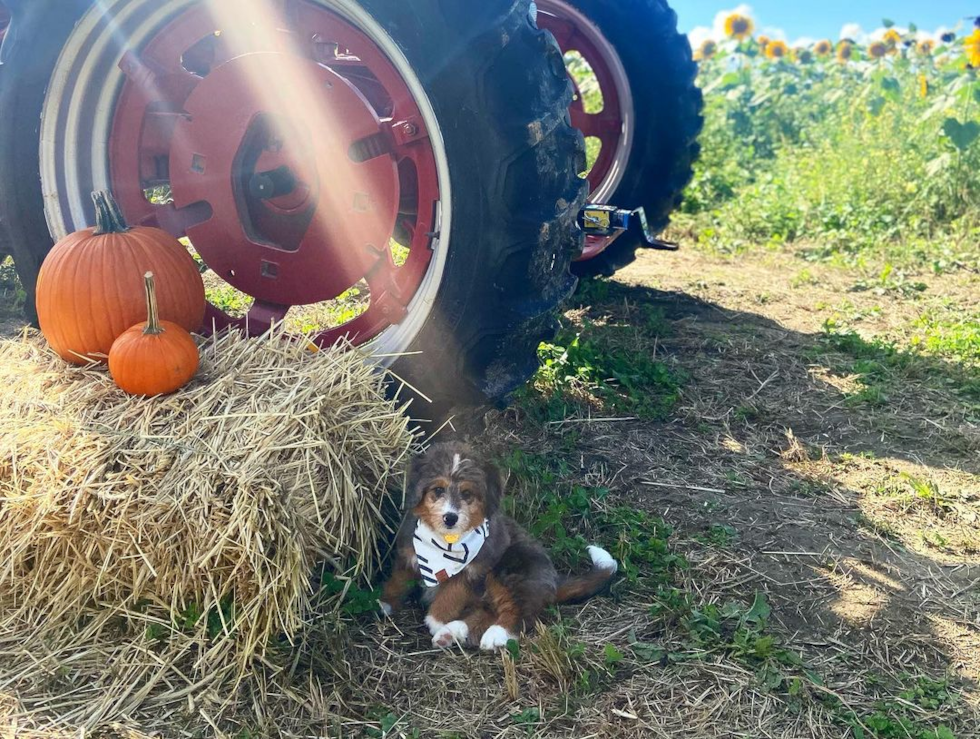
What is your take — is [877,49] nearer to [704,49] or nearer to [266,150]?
[704,49]

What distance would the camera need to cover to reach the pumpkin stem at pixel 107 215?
3.43 metres

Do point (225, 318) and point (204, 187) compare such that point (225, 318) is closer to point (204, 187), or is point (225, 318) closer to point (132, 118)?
point (204, 187)

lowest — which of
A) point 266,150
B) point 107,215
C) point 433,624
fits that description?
point 433,624

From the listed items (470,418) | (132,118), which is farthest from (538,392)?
(132,118)

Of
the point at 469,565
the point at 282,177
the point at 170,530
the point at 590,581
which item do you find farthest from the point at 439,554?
the point at 282,177

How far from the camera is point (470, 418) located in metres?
4.03

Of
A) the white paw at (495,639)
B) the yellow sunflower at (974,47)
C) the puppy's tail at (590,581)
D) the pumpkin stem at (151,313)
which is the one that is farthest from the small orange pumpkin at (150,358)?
the yellow sunflower at (974,47)

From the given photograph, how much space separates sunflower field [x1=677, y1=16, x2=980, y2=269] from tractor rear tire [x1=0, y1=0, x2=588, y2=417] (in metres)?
4.59

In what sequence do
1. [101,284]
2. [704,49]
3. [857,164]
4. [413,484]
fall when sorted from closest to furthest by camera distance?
[413,484]
[101,284]
[857,164]
[704,49]

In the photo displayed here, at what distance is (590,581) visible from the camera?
306 cm

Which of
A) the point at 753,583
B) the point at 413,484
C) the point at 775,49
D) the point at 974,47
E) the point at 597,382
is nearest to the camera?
the point at 413,484

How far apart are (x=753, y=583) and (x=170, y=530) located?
202cm

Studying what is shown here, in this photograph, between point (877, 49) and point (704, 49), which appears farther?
point (704, 49)

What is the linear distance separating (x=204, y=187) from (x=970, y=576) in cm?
337
